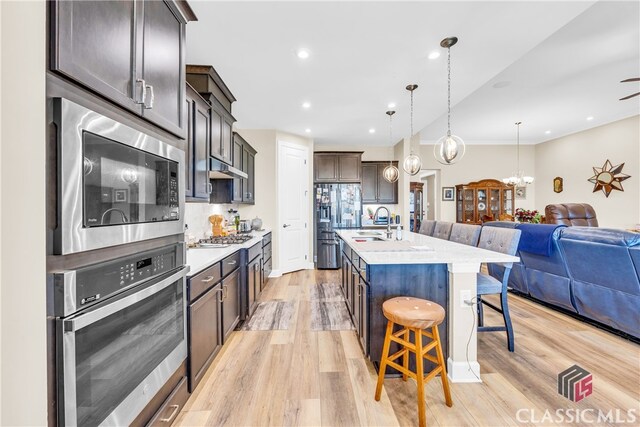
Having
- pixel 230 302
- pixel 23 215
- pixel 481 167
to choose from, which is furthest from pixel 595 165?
pixel 23 215

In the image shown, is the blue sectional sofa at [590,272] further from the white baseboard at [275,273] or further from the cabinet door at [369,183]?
the white baseboard at [275,273]

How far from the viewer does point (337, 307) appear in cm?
338

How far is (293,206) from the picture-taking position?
17.1ft

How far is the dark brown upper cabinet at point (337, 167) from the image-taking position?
5.75m

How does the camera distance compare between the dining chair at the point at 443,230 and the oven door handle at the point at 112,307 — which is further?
the dining chair at the point at 443,230

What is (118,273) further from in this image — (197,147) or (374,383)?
(374,383)

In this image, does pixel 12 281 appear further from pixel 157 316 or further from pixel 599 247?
pixel 599 247

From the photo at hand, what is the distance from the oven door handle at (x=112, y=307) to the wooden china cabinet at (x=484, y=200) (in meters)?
7.25

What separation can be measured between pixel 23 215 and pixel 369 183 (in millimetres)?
5995

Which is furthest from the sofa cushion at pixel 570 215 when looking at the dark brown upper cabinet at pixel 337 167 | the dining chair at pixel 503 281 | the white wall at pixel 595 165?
the dark brown upper cabinet at pixel 337 167

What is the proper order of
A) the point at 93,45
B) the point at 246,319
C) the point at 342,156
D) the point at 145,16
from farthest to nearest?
the point at 342,156 → the point at 246,319 → the point at 145,16 → the point at 93,45

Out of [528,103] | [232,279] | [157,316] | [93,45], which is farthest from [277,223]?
[528,103]

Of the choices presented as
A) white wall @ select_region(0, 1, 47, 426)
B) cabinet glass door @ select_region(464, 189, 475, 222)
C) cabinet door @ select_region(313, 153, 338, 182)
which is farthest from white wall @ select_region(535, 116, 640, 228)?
white wall @ select_region(0, 1, 47, 426)

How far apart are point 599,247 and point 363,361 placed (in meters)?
2.35
